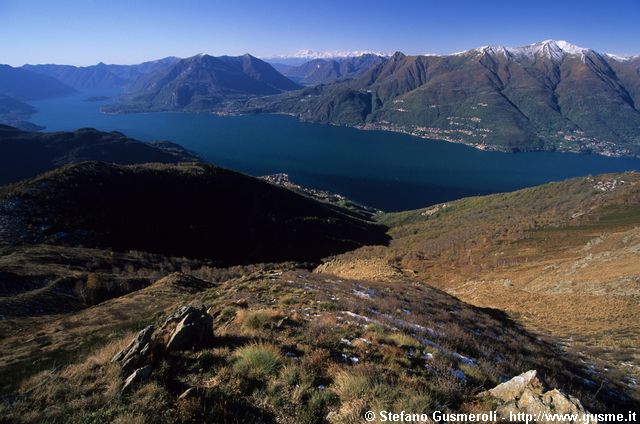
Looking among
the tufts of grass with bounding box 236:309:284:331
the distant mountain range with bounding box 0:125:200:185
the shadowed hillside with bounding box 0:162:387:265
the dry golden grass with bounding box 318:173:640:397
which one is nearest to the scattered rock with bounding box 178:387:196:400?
the tufts of grass with bounding box 236:309:284:331

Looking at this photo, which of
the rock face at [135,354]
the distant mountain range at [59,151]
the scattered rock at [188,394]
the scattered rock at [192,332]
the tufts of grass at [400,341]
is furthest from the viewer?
the distant mountain range at [59,151]

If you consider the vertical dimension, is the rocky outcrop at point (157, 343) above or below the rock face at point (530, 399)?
below

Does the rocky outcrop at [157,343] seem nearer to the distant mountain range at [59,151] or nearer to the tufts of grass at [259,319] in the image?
the tufts of grass at [259,319]

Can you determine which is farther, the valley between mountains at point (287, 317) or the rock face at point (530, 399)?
the valley between mountains at point (287, 317)

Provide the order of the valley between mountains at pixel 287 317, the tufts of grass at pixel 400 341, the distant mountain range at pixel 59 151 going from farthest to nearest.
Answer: the distant mountain range at pixel 59 151 < the tufts of grass at pixel 400 341 < the valley between mountains at pixel 287 317

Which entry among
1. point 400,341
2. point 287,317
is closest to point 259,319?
point 287,317

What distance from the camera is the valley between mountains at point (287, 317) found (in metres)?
6.69

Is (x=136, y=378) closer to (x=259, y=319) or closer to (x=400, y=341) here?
(x=259, y=319)

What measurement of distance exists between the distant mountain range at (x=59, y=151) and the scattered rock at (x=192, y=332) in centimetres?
17795

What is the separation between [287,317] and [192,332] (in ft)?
11.9

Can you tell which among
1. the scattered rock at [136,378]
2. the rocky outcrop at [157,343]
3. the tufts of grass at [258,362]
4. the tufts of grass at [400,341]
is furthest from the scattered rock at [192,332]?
the tufts of grass at [400,341]

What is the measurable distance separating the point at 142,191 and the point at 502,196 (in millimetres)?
97532

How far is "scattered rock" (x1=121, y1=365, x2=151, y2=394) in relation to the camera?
22.6ft

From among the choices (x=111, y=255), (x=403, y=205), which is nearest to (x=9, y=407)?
(x=111, y=255)
